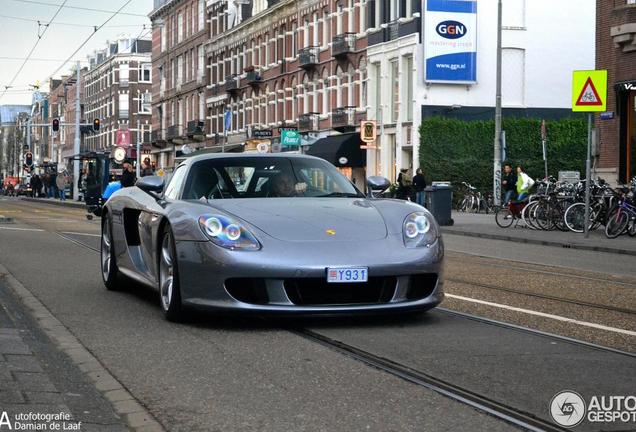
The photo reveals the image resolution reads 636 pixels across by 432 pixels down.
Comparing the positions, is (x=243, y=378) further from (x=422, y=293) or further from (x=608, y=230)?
(x=608, y=230)

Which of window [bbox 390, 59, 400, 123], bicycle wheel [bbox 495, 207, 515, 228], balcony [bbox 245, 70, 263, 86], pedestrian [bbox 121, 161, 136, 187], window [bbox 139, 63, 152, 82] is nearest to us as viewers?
pedestrian [bbox 121, 161, 136, 187]

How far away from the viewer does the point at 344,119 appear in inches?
2181

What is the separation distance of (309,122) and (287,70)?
6.19 metres

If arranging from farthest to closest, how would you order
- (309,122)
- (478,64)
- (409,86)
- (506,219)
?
(309,122)
(409,86)
(478,64)
(506,219)

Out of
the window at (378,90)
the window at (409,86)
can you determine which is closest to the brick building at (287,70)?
the window at (378,90)

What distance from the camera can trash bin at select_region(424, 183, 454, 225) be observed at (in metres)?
32.2

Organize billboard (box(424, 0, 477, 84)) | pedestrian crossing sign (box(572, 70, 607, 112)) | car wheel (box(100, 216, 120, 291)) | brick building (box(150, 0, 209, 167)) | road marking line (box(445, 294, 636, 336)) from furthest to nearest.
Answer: brick building (box(150, 0, 209, 167)) → billboard (box(424, 0, 477, 84)) → pedestrian crossing sign (box(572, 70, 607, 112)) → car wheel (box(100, 216, 120, 291)) → road marking line (box(445, 294, 636, 336))

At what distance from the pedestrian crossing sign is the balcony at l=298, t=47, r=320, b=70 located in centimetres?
3756

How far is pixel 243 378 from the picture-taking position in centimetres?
605

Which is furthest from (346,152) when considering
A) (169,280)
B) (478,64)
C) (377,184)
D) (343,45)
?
(169,280)

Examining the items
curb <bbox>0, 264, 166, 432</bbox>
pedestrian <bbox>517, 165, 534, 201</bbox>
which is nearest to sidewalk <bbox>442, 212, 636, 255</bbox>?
pedestrian <bbox>517, 165, 534, 201</bbox>

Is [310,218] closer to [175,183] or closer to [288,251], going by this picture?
[288,251]

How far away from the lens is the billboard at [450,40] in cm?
4872

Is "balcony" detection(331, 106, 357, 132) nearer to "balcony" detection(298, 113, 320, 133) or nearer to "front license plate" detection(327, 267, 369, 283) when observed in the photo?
"balcony" detection(298, 113, 320, 133)
